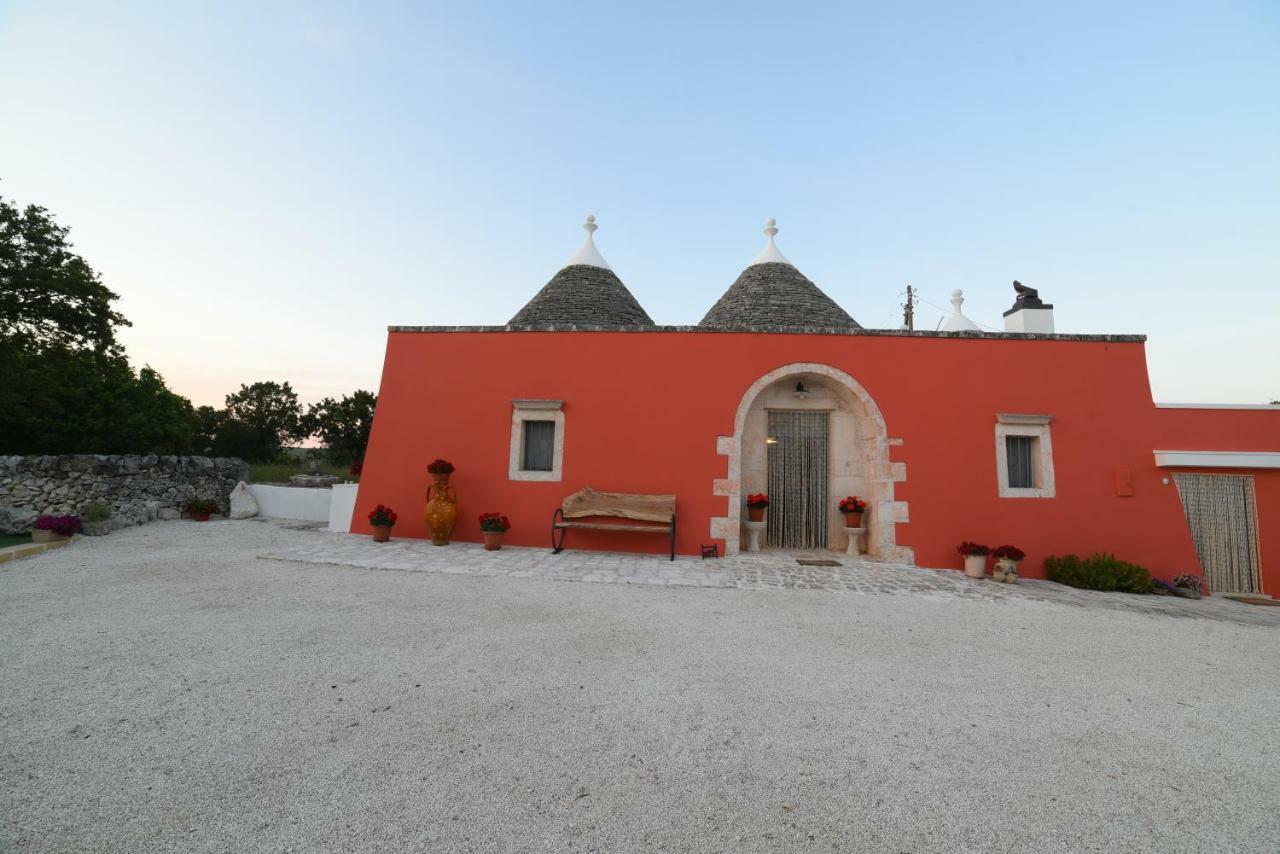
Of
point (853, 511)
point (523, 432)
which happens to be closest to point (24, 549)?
point (523, 432)

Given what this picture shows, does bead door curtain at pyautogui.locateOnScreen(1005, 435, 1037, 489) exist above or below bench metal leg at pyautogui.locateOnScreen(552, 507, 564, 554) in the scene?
above

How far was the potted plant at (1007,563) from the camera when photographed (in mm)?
6293

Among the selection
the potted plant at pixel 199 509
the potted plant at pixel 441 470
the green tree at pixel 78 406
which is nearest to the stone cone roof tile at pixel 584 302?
the potted plant at pixel 441 470

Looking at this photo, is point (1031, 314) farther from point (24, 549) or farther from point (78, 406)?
point (78, 406)

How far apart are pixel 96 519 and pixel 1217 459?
684 inches

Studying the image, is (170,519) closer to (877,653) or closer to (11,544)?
(11,544)

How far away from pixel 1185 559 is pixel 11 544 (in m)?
16.5

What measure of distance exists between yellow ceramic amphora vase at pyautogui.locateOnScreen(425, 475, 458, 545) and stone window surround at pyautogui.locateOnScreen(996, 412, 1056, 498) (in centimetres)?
821

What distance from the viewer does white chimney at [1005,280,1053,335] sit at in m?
7.99

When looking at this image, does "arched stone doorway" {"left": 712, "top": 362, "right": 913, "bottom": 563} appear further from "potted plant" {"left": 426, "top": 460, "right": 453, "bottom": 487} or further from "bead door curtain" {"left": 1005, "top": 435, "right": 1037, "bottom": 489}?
"potted plant" {"left": 426, "top": 460, "right": 453, "bottom": 487}

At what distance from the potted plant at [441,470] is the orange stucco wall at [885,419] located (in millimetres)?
390

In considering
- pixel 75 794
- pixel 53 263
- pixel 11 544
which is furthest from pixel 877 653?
pixel 53 263

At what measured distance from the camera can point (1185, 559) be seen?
687cm

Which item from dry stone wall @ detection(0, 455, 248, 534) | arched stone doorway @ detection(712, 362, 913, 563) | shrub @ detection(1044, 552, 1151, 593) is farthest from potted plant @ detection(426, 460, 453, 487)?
shrub @ detection(1044, 552, 1151, 593)
